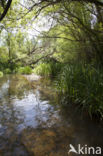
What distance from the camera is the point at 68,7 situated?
5684 millimetres

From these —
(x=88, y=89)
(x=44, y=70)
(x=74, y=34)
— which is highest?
(x=74, y=34)

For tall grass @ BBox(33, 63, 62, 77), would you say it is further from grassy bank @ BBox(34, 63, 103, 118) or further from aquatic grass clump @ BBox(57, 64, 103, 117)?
aquatic grass clump @ BBox(57, 64, 103, 117)

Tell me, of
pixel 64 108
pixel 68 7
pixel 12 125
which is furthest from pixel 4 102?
pixel 68 7

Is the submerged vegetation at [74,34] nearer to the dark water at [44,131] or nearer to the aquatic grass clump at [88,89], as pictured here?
the aquatic grass clump at [88,89]

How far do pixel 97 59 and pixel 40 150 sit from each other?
6121 mm

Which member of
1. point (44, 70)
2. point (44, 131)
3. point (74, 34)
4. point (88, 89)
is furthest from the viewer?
point (44, 70)

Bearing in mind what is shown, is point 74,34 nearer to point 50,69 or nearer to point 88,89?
point 50,69

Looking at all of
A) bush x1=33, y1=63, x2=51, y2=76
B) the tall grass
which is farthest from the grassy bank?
bush x1=33, y1=63, x2=51, y2=76

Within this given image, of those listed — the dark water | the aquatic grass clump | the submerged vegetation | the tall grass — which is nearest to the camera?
the dark water

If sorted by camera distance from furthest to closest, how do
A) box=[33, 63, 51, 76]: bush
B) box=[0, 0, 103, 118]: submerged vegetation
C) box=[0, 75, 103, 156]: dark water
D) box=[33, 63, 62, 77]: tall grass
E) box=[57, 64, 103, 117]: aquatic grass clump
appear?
box=[33, 63, 51, 76]: bush → box=[33, 63, 62, 77]: tall grass → box=[0, 0, 103, 118]: submerged vegetation → box=[57, 64, 103, 117]: aquatic grass clump → box=[0, 75, 103, 156]: dark water

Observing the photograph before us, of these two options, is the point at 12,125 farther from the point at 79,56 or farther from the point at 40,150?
the point at 79,56

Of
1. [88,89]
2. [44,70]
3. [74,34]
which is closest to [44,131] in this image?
[88,89]

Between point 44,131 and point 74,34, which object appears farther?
point 74,34

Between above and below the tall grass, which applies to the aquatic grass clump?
below
